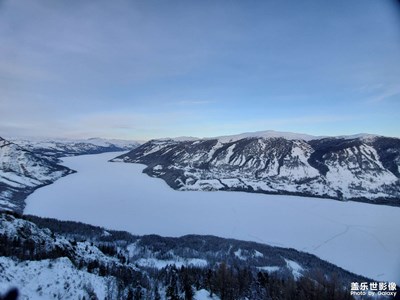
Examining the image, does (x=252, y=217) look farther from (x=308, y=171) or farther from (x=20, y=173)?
(x=20, y=173)

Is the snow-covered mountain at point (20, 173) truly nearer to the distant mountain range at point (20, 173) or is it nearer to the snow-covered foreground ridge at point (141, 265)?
the distant mountain range at point (20, 173)

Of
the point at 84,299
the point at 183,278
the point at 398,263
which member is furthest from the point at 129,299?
the point at 398,263

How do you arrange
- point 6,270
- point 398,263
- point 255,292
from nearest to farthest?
1. point 6,270
2. point 255,292
3. point 398,263

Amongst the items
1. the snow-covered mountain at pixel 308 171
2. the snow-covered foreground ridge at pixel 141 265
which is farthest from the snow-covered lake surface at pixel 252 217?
the snow-covered mountain at pixel 308 171

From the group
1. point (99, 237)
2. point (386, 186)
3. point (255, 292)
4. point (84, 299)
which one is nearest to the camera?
point (84, 299)

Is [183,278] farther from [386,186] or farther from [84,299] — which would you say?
[386,186]

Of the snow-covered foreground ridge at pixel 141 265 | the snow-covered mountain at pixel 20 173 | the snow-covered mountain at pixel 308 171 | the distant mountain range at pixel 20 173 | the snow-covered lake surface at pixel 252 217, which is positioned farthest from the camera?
the snow-covered mountain at pixel 308 171

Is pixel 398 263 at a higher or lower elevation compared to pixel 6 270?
lower
